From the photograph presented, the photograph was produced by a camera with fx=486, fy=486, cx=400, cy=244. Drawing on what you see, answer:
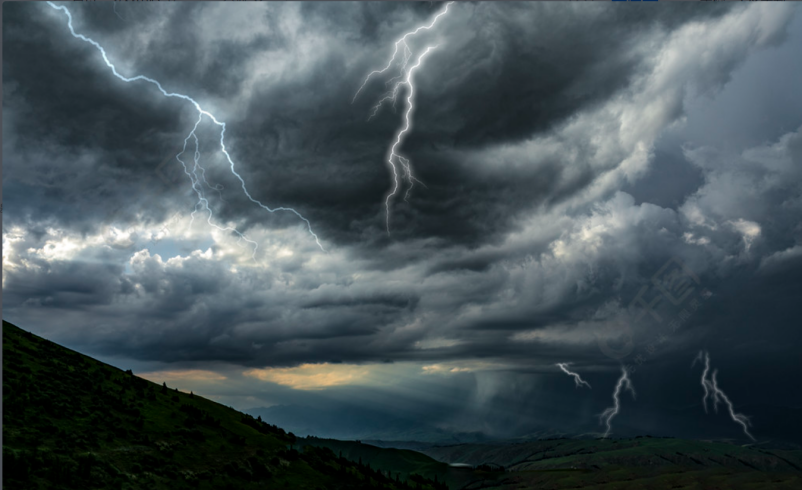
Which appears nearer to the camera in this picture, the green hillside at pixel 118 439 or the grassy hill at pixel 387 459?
the green hillside at pixel 118 439

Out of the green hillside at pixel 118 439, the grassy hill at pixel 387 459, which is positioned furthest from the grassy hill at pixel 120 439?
the grassy hill at pixel 387 459

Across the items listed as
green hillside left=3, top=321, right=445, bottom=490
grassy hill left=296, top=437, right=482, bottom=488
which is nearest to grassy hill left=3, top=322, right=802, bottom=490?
green hillside left=3, top=321, right=445, bottom=490

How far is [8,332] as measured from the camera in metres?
74.8

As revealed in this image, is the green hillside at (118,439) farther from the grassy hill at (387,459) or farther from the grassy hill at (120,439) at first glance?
the grassy hill at (387,459)

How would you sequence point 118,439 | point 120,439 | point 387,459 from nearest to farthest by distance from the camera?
1. point 118,439
2. point 120,439
3. point 387,459

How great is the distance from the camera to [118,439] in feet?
182

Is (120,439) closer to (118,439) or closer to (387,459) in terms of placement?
(118,439)

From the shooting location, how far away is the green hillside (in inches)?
1759

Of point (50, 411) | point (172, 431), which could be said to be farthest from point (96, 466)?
point (172, 431)

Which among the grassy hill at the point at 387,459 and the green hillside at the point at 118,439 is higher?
the green hillside at the point at 118,439

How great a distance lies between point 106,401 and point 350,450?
10766 centimetres

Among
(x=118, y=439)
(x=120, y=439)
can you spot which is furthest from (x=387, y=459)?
(x=118, y=439)

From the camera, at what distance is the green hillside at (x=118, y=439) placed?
44.7m

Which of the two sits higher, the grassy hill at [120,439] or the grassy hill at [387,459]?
the grassy hill at [120,439]
